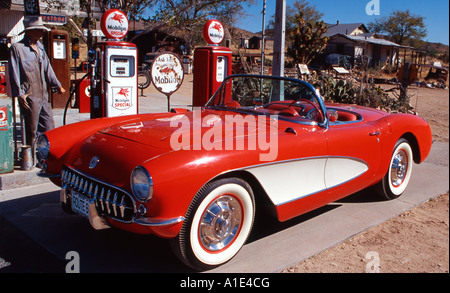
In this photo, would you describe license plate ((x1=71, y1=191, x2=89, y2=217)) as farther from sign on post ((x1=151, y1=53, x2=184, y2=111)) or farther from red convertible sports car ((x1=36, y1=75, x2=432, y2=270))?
sign on post ((x1=151, y1=53, x2=184, y2=111))

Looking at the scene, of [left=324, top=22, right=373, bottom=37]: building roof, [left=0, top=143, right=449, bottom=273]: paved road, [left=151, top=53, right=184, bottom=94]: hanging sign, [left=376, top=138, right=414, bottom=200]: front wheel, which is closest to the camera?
[left=0, top=143, right=449, bottom=273]: paved road

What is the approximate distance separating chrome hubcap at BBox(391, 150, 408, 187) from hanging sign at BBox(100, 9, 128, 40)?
14.4 feet

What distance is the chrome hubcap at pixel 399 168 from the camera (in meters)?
4.58

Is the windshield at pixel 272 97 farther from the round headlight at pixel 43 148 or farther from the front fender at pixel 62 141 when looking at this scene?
the round headlight at pixel 43 148

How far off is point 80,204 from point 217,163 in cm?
104

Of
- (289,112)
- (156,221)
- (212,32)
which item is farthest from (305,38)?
(156,221)

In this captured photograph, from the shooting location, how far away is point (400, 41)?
56.4m

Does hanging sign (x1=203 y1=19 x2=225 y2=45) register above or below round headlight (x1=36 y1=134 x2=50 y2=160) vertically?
above

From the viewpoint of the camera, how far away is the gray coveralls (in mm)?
4984

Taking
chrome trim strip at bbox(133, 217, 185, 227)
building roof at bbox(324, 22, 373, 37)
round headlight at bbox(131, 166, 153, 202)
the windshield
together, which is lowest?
chrome trim strip at bbox(133, 217, 185, 227)

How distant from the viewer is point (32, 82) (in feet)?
16.8

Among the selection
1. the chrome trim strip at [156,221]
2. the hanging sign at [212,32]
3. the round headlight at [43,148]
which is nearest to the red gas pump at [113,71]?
the hanging sign at [212,32]

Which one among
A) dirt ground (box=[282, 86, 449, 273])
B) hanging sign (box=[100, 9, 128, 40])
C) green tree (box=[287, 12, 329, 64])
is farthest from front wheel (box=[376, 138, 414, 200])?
green tree (box=[287, 12, 329, 64])
